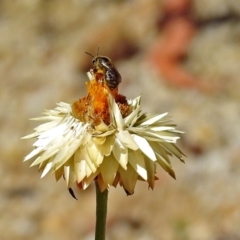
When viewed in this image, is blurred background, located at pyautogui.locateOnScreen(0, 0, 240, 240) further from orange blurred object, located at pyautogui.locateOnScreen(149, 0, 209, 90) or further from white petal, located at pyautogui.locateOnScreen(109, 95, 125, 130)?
white petal, located at pyautogui.locateOnScreen(109, 95, 125, 130)

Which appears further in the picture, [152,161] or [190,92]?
[190,92]

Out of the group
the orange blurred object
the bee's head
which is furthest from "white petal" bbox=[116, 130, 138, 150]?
the orange blurred object

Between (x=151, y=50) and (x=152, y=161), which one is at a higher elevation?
(x=151, y=50)

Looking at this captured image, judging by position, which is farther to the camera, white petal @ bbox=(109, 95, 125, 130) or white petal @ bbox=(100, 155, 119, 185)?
white petal @ bbox=(109, 95, 125, 130)

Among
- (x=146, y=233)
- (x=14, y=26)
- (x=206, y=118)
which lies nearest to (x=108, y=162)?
(x=146, y=233)

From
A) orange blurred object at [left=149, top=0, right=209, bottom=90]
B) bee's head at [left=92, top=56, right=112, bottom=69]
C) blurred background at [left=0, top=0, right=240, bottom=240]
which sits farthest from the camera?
orange blurred object at [left=149, top=0, right=209, bottom=90]

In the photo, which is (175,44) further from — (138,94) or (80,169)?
(80,169)

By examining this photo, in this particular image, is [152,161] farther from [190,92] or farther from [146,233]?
[190,92]
